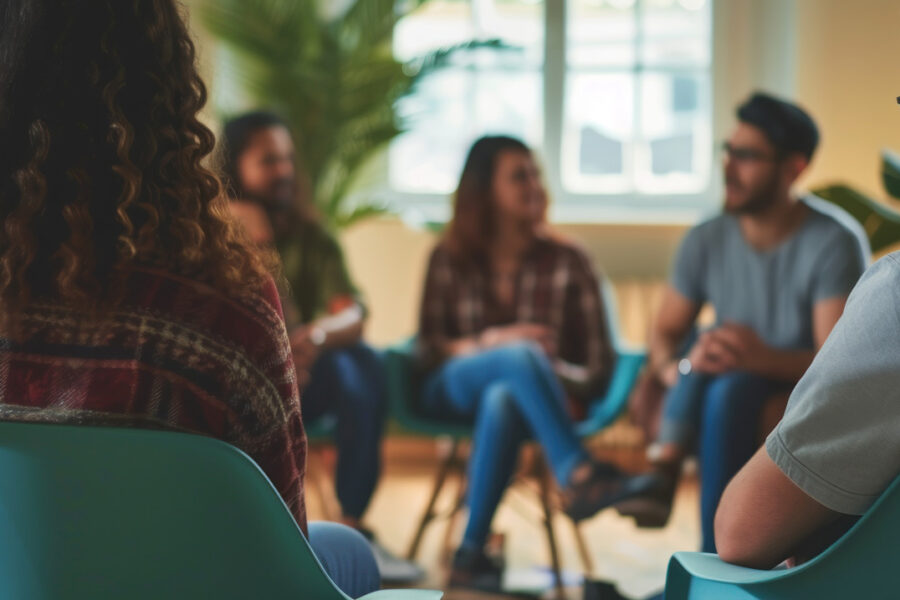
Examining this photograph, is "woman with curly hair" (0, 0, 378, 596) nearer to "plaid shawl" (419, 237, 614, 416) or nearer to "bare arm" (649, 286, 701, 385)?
"bare arm" (649, 286, 701, 385)

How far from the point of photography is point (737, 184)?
8.78 ft

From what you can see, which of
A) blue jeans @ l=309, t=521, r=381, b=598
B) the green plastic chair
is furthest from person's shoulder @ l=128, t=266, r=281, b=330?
blue jeans @ l=309, t=521, r=381, b=598

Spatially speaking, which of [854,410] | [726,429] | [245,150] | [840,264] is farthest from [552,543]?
[854,410]

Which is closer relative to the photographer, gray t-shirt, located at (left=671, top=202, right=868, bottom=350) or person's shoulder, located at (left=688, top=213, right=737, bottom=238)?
gray t-shirt, located at (left=671, top=202, right=868, bottom=350)

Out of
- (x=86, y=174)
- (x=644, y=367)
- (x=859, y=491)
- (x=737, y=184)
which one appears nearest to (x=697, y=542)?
(x=644, y=367)

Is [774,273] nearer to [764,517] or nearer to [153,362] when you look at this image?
[764,517]

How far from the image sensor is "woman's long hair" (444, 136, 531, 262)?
3.18 metres

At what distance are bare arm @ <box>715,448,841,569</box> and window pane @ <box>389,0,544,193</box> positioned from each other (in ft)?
11.6

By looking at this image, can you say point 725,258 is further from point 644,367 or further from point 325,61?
point 325,61

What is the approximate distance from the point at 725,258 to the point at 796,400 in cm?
182

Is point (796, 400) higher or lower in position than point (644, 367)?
higher

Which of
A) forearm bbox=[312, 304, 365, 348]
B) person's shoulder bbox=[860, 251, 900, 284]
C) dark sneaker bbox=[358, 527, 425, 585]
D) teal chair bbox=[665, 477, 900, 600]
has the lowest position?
dark sneaker bbox=[358, 527, 425, 585]

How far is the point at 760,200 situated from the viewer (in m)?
2.65

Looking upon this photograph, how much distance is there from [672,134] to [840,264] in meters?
2.12
